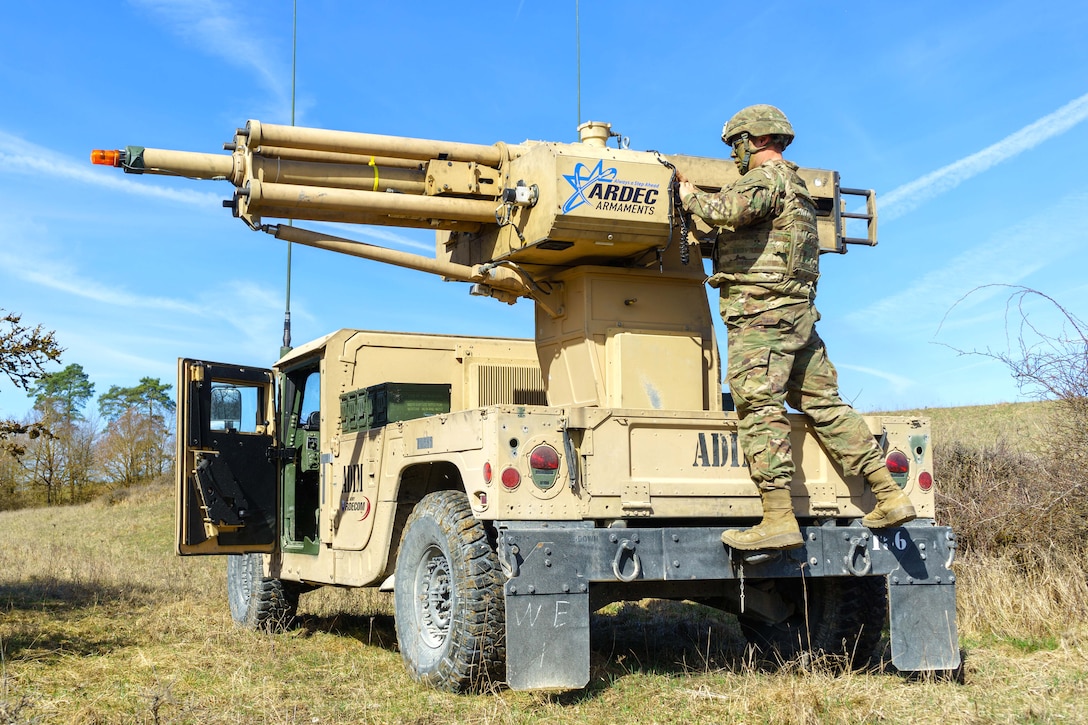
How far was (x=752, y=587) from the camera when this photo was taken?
19.8ft

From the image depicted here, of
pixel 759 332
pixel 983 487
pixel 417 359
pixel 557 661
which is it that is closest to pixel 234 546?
pixel 417 359

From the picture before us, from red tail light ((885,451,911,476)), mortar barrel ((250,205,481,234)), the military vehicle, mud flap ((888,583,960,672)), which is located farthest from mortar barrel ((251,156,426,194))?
mud flap ((888,583,960,672))

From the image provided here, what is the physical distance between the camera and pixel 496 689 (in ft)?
16.8

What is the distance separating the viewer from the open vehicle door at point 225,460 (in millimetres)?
7395

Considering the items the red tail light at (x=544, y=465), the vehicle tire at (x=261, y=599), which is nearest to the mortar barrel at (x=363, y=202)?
the red tail light at (x=544, y=465)

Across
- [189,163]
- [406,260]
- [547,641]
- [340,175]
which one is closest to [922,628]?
[547,641]

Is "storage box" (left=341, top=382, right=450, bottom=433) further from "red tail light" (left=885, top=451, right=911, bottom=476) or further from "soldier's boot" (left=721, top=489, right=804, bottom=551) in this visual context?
"red tail light" (left=885, top=451, right=911, bottom=476)

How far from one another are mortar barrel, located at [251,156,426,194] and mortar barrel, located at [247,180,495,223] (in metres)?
0.06

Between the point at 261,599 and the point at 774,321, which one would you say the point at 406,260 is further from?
the point at 261,599

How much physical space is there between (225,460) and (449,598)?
2913 millimetres

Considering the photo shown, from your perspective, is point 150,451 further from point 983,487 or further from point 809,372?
point 809,372

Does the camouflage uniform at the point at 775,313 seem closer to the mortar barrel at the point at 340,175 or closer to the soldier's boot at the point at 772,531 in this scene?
the soldier's boot at the point at 772,531

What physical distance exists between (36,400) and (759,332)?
4146 centimetres

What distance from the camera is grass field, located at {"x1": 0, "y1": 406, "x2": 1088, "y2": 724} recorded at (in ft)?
15.7
